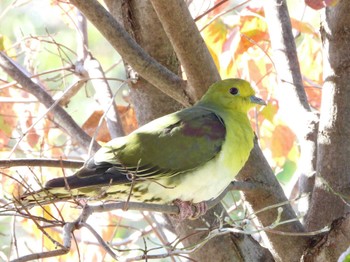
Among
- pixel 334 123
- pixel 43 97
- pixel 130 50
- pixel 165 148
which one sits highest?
pixel 43 97

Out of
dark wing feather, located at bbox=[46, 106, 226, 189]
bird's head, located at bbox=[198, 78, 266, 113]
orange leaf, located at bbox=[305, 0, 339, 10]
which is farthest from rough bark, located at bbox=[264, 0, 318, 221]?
orange leaf, located at bbox=[305, 0, 339, 10]

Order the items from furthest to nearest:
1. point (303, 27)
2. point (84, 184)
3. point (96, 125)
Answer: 1. point (96, 125)
2. point (303, 27)
3. point (84, 184)

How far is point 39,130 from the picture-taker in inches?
136

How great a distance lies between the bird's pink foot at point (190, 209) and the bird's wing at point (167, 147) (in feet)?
0.38

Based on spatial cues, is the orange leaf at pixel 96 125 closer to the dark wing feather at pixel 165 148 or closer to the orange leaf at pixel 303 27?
the dark wing feather at pixel 165 148

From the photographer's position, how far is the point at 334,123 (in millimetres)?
2521

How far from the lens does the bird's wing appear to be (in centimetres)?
248

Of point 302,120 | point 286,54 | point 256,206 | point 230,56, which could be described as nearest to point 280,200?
point 256,206

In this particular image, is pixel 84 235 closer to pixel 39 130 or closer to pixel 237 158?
pixel 39 130

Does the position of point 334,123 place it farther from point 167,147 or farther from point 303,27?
point 303,27

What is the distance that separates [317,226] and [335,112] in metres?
0.41

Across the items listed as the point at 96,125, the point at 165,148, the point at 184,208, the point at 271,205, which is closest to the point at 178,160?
the point at 165,148

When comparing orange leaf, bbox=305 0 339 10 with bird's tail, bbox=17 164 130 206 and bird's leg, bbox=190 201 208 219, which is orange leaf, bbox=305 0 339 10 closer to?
bird's tail, bbox=17 164 130 206

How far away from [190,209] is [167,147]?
0.24 m
